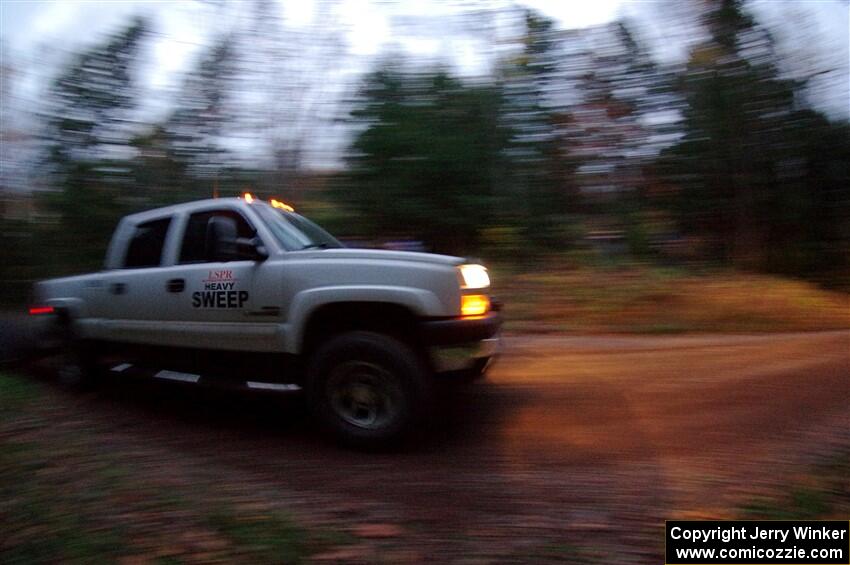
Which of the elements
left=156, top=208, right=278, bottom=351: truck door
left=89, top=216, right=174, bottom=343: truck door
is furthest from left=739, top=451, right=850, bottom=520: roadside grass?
left=89, top=216, right=174, bottom=343: truck door

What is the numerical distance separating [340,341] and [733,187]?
32.1 ft

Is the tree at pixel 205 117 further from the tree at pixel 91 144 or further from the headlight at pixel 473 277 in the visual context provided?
the headlight at pixel 473 277

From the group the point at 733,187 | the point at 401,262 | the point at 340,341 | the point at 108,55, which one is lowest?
the point at 340,341

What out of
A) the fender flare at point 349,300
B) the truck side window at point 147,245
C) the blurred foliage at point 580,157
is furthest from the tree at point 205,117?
the fender flare at point 349,300

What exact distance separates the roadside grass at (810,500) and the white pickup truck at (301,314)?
6.20 ft

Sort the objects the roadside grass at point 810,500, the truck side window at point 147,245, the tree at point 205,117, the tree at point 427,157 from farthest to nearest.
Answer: the tree at point 205,117, the tree at point 427,157, the truck side window at point 147,245, the roadside grass at point 810,500

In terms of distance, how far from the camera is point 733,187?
12320mm

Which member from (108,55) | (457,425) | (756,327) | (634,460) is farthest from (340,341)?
(108,55)

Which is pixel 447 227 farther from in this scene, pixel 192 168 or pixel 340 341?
pixel 340 341

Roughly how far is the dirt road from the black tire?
20cm

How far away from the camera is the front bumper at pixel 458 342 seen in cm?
464

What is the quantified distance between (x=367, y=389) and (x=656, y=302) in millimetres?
6182

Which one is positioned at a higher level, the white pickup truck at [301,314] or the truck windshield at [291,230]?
the truck windshield at [291,230]

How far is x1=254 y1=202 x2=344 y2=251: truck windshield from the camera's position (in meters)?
5.27
